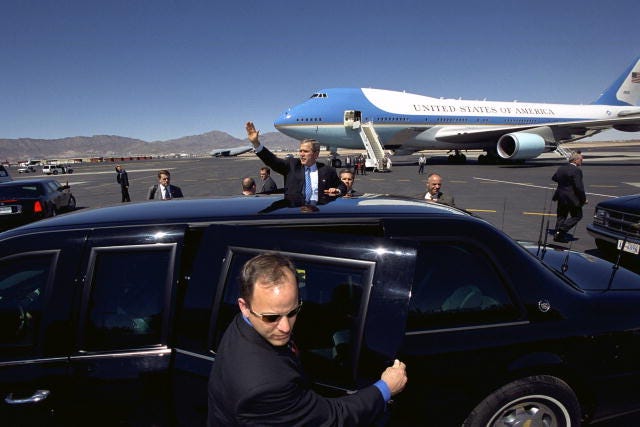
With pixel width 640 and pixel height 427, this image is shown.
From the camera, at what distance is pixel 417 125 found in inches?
1134

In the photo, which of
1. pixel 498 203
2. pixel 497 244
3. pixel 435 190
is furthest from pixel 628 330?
pixel 498 203

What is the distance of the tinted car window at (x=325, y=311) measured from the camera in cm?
169

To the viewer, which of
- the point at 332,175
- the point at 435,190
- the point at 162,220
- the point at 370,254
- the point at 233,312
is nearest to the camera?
the point at 370,254

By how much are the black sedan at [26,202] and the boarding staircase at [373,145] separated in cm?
2079

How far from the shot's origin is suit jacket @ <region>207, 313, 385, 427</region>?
1242 millimetres

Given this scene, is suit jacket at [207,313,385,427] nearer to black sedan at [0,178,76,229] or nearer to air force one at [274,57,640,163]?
black sedan at [0,178,76,229]

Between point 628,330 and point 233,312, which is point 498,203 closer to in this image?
point 628,330

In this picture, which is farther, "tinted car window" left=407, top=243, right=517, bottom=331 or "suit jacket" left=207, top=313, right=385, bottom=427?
"tinted car window" left=407, top=243, right=517, bottom=331

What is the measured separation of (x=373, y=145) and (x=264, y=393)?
1084 inches

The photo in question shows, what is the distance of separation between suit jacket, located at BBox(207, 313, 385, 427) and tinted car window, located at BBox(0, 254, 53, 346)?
1303mm

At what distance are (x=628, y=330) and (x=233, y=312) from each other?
2.57 metres

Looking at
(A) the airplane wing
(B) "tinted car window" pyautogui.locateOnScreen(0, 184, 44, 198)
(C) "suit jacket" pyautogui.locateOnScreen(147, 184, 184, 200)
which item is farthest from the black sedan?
(A) the airplane wing

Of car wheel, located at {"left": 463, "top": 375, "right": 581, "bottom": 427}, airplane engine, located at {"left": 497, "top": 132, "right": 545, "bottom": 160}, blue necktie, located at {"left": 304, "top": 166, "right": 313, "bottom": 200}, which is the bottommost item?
car wheel, located at {"left": 463, "top": 375, "right": 581, "bottom": 427}

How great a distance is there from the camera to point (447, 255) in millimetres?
2311
